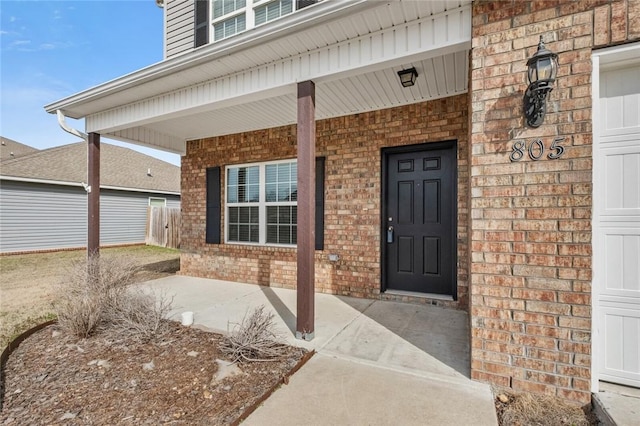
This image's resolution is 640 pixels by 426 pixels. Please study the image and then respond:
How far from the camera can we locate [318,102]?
418 cm

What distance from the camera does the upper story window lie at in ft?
16.1

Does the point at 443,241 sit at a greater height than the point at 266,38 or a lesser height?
lesser

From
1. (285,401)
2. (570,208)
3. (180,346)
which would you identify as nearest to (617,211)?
(570,208)

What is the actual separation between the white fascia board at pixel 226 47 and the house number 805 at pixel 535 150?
5.08 feet

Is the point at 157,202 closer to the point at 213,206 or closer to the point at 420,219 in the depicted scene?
the point at 213,206

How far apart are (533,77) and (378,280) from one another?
3072 millimetres

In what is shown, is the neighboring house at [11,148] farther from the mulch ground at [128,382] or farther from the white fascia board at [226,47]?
the mulch ground at [128,382]

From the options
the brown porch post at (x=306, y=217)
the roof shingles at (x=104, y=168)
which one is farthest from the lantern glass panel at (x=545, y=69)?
the roof shingles at (x=104, y=168)

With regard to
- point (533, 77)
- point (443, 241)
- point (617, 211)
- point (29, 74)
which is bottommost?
point (443, 241)

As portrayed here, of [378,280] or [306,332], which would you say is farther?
[378,280]

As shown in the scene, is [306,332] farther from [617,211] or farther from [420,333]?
[617,211]

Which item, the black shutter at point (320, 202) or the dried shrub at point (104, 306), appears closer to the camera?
the dried shrub at point (104, 306)

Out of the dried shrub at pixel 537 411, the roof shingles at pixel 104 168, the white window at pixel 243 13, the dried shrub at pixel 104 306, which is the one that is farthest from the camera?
the roof shingles at pixel 104 168

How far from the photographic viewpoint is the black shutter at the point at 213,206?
5859mm
